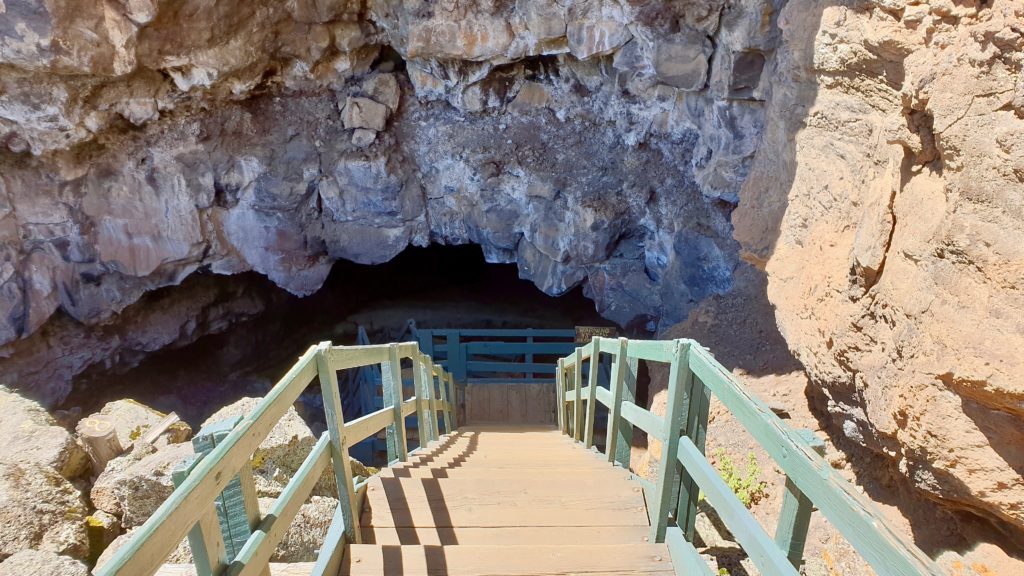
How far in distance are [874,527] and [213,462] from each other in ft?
5.13

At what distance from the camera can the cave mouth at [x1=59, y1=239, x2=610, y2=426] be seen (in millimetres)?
10945

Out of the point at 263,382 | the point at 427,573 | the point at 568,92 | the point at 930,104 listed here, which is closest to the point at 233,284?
the point at 263,382

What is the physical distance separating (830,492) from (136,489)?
3912 mm

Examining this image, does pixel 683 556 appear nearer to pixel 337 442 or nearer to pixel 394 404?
pixel 337 442

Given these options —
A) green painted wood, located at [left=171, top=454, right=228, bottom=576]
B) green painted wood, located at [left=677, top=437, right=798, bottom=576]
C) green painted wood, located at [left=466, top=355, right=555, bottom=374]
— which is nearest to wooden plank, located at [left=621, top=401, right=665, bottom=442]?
green painted wood, located at [left=677, top=437, right=798, bottom=576]

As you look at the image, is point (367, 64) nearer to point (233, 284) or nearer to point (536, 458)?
point (233, 284)

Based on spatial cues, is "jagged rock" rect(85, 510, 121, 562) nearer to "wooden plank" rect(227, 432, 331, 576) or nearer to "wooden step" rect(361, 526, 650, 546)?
"wooden step" rect(361, 526, 650, 546)

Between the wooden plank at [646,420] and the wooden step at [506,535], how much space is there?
45cm

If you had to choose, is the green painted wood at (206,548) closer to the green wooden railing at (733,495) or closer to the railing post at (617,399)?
the green wooden railing at (733,495)

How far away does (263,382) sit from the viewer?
38.0 feet

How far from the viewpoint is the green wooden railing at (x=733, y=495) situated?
127 cm

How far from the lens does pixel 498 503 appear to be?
2957 millimetres

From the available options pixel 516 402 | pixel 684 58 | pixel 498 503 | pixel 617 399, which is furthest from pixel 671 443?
pixel 516 402

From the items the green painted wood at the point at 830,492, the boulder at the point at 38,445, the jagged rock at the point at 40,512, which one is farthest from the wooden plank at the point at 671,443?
the boulder at the point at 38,445
